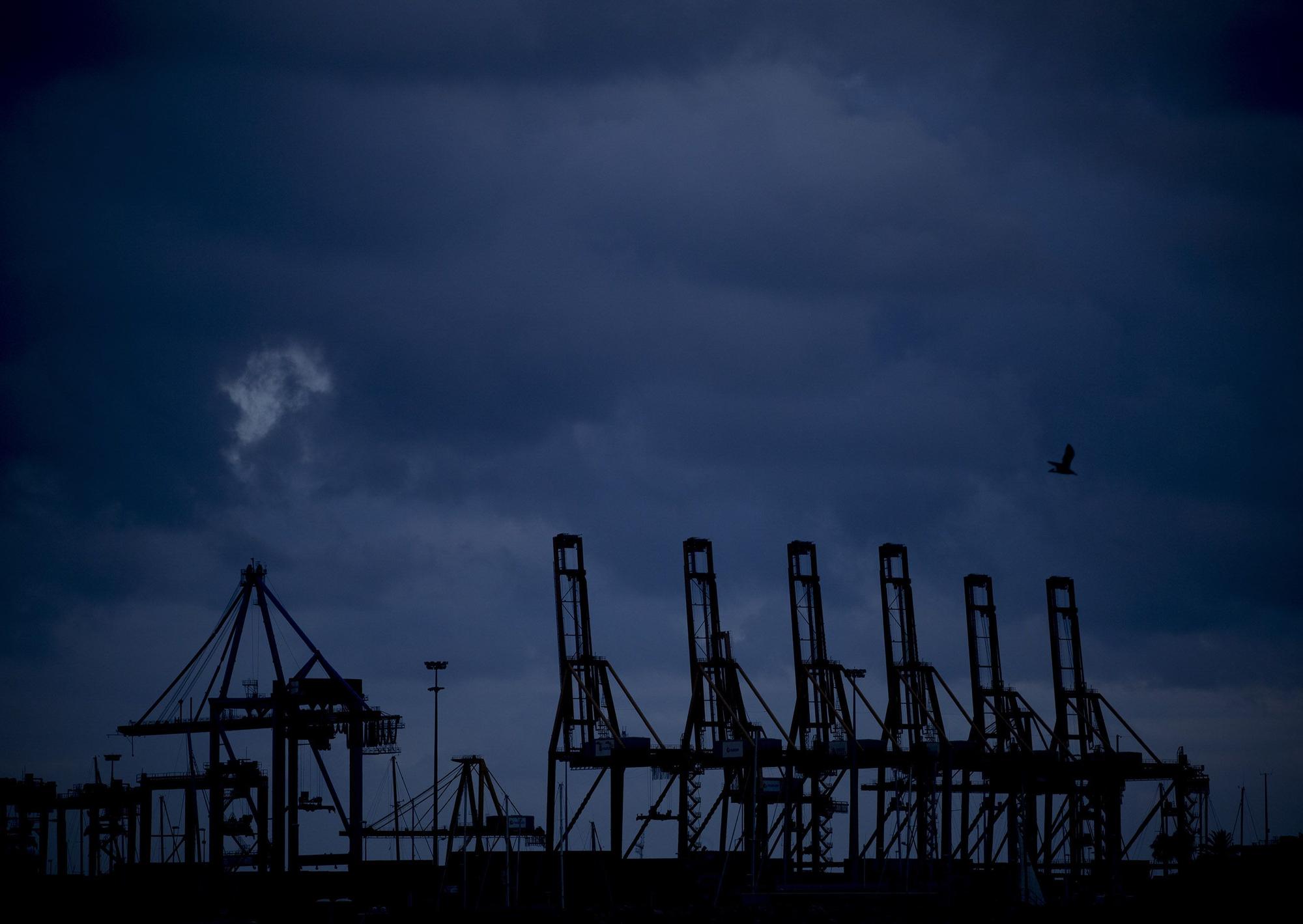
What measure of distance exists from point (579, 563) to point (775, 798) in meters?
17.0

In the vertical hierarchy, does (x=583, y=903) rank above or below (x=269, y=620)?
below

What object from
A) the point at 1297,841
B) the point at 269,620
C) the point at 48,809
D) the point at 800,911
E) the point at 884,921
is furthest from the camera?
the point at 48,809

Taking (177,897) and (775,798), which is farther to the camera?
(775,798)

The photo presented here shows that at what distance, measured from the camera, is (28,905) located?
7812cm

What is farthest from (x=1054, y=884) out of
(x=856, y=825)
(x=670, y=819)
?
(x=670, y=819)

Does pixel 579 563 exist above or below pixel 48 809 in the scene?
above

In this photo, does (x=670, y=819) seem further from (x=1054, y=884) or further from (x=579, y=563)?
(x=1054, y=884)

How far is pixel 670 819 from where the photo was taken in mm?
94312

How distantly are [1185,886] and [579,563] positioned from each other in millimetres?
35917

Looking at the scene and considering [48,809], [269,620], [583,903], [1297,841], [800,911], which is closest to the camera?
[800,911]

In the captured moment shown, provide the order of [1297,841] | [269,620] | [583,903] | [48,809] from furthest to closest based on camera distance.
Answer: [48,809], [1297,841], [269,620], [583,903]

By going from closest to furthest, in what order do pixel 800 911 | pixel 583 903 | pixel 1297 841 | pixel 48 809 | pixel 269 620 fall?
1. pixel 800 911
2. pixel 583 903
3. pixel 269 620
4. pixel 1297 841
5. pixel 48 809

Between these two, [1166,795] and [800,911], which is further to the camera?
[1166,795]

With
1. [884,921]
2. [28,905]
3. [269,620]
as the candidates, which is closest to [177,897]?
[28,905]
